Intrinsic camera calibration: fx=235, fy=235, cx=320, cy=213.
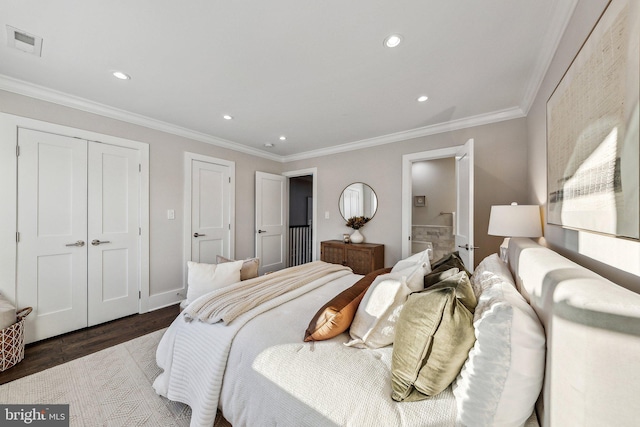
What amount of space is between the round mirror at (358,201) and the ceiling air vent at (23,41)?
3.53 m

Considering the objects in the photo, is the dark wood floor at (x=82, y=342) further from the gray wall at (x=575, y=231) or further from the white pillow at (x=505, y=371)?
the gray wall at (x=575, y=231)

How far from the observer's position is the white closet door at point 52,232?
2277 millimetres

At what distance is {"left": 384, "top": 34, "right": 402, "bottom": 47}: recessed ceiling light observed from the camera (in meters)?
1.60

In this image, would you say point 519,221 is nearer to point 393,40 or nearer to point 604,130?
point 604,130

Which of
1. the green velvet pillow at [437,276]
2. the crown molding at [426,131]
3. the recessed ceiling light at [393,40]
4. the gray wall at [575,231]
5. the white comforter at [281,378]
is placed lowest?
the white comforter at [281,378]

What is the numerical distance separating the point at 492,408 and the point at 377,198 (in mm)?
3172

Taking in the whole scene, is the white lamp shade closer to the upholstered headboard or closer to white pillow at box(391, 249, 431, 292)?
white pillow at box(391, 249, 431, 292)

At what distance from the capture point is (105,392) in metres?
1.66

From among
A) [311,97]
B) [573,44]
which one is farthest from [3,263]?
[573,44]

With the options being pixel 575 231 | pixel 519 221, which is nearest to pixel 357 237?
pixel 519 221

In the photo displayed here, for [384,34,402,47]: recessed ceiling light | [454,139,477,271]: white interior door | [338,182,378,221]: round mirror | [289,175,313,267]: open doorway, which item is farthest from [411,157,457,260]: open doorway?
[384,34,402,47]: recessed ceiling light

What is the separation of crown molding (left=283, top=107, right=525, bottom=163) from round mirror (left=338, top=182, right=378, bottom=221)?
657mm

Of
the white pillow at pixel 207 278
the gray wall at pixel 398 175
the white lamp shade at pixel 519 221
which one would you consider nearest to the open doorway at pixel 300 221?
the gray wall at pixel 398 175

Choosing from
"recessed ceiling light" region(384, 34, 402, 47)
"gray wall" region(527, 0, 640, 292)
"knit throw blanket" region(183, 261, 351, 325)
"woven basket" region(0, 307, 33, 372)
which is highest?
"recessed ceiling light" region(384, 34, 402, 47)
